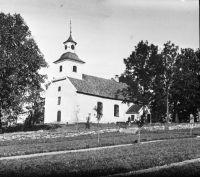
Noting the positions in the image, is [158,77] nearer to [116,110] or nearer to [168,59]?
[168,59]

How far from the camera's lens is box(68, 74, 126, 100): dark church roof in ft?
148

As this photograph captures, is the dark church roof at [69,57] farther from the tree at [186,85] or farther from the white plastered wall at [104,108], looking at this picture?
the tree at [186,85]

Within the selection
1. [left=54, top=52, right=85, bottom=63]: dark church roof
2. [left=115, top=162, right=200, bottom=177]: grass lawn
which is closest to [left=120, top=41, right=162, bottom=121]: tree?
[left=54, top=52, right=85, bottom=63]: dark church roof

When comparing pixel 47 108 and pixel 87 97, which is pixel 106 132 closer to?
pixel 87 97

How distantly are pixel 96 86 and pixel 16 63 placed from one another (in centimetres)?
2168

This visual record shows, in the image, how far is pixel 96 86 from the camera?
4872 centimetres

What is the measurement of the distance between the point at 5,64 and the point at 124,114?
28925 mm

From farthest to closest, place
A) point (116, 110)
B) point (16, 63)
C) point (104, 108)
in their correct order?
point (116, 110) → point (104, 108) → point (16, 63)

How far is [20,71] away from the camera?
29.4 metres

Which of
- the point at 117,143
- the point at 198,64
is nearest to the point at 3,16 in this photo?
the point at 117,143

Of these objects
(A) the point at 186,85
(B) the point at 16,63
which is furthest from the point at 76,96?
(A) the point at 186,85

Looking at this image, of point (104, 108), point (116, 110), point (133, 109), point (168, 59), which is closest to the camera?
point (168, 59)

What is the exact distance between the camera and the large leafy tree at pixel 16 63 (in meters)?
28.0

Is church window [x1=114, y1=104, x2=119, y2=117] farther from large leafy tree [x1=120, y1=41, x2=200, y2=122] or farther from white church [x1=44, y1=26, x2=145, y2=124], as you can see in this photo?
large leafy tree [x1=120, y1=41, x2=200, y2=122]
